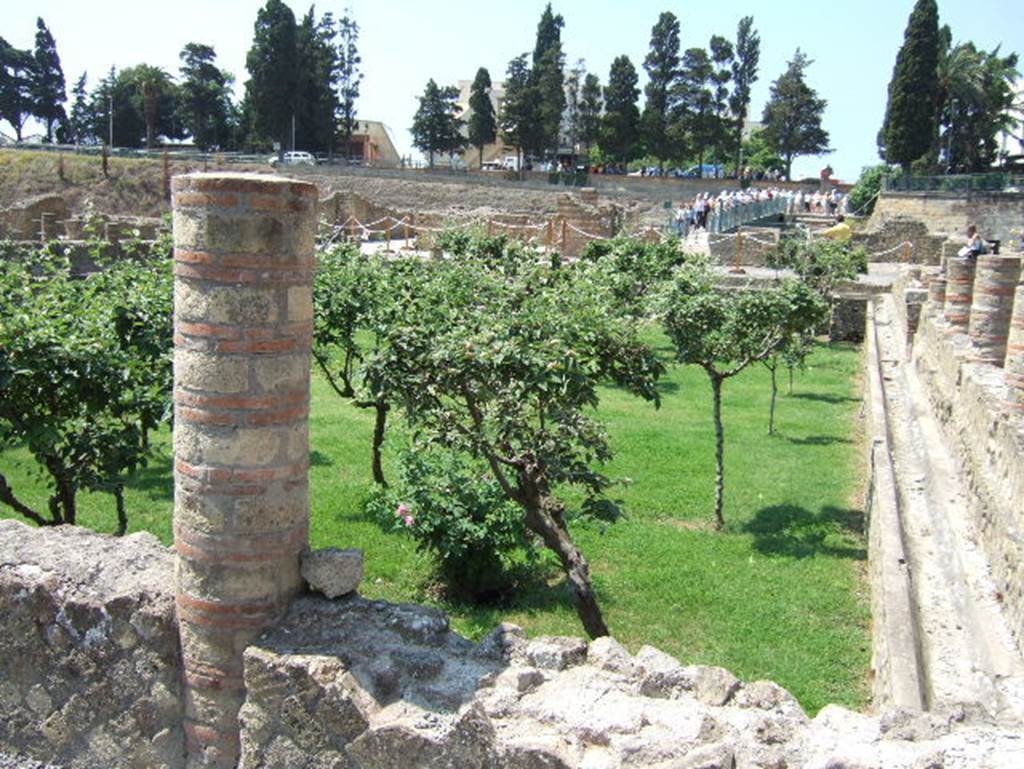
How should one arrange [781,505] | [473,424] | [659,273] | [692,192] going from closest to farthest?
[473,424], [781,505], [659,273], [692,192]

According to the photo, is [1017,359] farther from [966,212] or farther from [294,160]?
[294,160]

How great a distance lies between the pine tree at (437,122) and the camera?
2325 inches

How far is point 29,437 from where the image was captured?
229 inches

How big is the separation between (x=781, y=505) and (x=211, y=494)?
26.3 feet

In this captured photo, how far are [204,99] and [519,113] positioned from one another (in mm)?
19975

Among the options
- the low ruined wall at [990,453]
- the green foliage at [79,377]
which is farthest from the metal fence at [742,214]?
the green foliage at [79,377]

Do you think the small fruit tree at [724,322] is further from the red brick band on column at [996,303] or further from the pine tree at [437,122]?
the pine tree at [437,122]

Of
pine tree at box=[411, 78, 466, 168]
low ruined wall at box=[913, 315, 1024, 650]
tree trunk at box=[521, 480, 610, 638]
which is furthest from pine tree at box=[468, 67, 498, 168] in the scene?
tree trunk at box=[521, 480, 610, 638]

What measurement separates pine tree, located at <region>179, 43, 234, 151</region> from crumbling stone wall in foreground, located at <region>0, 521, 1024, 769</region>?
5941 cm

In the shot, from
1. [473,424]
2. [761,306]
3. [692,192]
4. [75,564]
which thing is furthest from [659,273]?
[692,192]

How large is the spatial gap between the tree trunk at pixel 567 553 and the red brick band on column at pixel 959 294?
8.30 metres

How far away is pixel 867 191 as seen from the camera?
127 feet

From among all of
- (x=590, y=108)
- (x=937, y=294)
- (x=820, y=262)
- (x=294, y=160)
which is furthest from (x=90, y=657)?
(x=590, y=108)

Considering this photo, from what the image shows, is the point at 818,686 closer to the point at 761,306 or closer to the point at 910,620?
the point at 910,620
